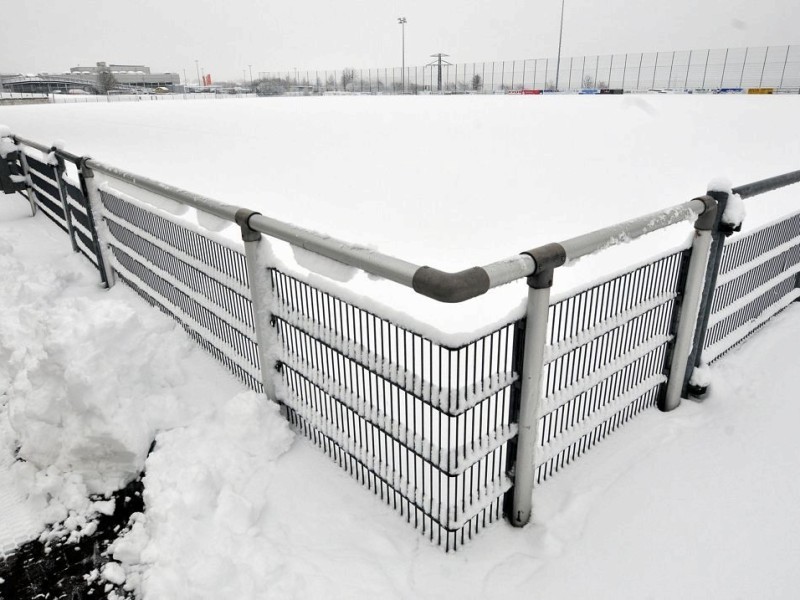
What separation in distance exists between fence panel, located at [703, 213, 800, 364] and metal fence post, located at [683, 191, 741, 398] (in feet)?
0.64

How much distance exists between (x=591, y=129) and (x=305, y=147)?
10853 millimetres

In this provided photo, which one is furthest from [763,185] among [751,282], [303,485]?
[303,485]

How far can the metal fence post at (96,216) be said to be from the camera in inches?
210

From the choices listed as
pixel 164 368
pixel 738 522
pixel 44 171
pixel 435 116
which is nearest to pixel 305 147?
pixel 435 116

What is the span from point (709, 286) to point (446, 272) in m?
2.12

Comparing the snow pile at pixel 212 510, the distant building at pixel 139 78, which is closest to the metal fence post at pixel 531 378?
the snow pile at pixel 212 510

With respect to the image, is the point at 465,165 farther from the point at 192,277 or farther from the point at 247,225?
the point at 247,225

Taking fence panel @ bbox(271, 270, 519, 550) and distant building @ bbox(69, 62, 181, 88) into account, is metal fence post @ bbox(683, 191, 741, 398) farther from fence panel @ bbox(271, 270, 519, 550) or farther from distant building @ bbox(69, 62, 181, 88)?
distant building @ bbox(69, 62, 181, 88)

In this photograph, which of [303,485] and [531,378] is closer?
[531,378]

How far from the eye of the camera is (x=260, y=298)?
309 centimetres

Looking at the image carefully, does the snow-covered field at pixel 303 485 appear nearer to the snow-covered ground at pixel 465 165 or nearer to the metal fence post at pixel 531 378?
the metal fence post at pixel 531 378

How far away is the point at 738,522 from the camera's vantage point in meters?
2.83

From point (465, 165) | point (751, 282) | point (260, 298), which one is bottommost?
point (465, 165)

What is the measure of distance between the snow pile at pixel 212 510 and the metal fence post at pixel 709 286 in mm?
2623
